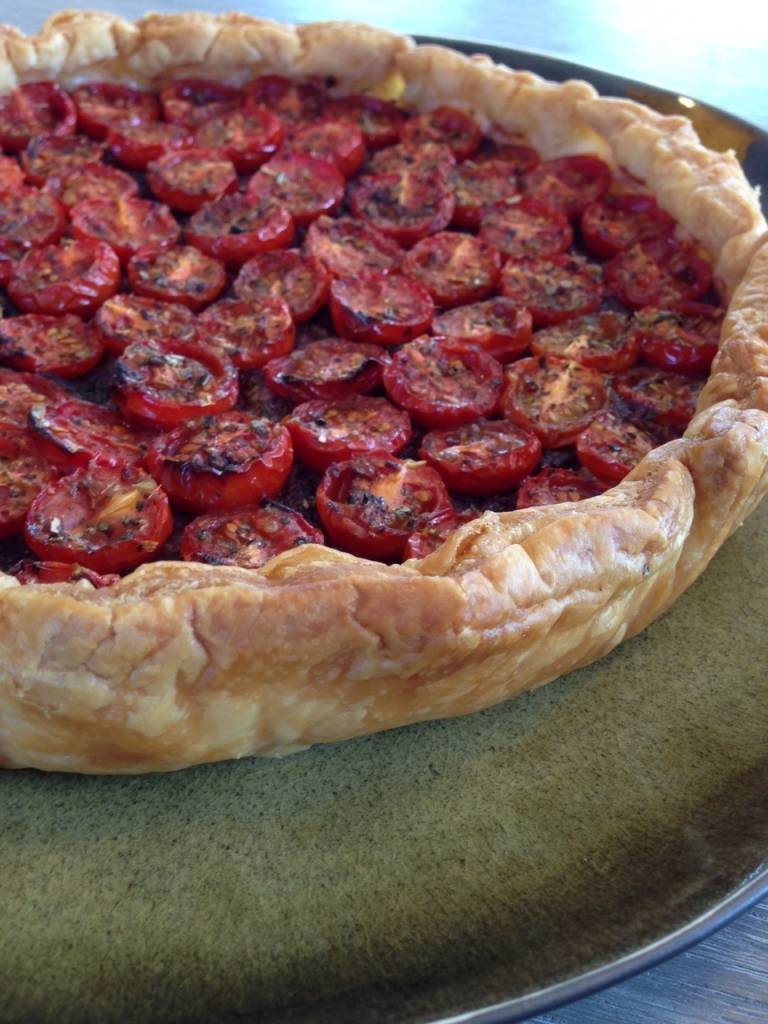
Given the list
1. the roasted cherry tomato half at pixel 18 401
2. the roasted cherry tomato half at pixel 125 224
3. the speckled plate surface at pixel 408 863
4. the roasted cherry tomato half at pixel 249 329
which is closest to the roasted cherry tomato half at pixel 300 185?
the roasted cherry tomato half at pixel 125 224

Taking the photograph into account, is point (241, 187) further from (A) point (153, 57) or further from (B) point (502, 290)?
(B) point (502, 290)

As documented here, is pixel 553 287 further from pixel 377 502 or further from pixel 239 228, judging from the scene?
pixel 377 502

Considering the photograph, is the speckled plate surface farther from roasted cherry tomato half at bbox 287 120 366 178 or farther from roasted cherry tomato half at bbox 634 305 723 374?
roasted cherry tomato half at bbox 287 120 366 178

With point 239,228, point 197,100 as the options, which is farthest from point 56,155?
point 239,228

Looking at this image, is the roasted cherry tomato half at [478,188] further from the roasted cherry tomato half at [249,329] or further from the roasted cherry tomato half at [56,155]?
the roasted cherry tomato half at [56,155]

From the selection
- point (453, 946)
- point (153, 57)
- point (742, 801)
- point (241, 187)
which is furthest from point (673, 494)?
point (153, 57)
